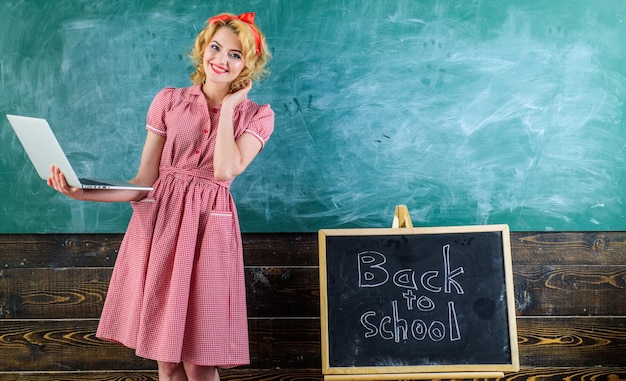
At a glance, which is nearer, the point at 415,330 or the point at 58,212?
the point at 415,330

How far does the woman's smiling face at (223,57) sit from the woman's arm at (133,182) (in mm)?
266

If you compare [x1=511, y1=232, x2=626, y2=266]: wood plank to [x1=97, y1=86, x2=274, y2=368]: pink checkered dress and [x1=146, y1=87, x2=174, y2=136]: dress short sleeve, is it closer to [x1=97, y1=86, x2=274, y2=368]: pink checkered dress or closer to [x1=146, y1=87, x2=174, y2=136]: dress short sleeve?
[x1=97, y1=86, x2=274, y2=368]: pink checkered dress

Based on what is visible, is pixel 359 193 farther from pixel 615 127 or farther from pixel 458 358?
pixel 615 127

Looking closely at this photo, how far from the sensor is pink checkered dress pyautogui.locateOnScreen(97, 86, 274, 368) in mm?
1836

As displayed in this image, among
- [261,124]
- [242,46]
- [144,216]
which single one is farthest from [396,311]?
[242,46]

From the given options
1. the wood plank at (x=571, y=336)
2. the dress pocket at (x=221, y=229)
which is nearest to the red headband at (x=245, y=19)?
the dress pocket at (x=221, y=229)

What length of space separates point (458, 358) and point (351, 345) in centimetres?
34

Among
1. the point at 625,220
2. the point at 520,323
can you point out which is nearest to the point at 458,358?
the point at 520,323

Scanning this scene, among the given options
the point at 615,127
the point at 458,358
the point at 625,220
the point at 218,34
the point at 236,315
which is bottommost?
the point at 458,358

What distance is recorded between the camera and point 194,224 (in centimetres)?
187

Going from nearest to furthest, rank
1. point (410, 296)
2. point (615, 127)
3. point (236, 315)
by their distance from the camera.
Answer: point (236, 315), point (410, 296), point (615, 127)

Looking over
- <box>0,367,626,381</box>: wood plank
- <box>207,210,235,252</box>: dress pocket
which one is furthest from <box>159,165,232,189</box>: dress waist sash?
<box>0,367,626,381</box>: wood plank

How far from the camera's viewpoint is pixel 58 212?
2408mm

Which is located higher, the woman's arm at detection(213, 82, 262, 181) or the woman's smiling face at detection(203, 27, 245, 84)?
the woman's smiling face at detection(203, 27, 245, 84)
